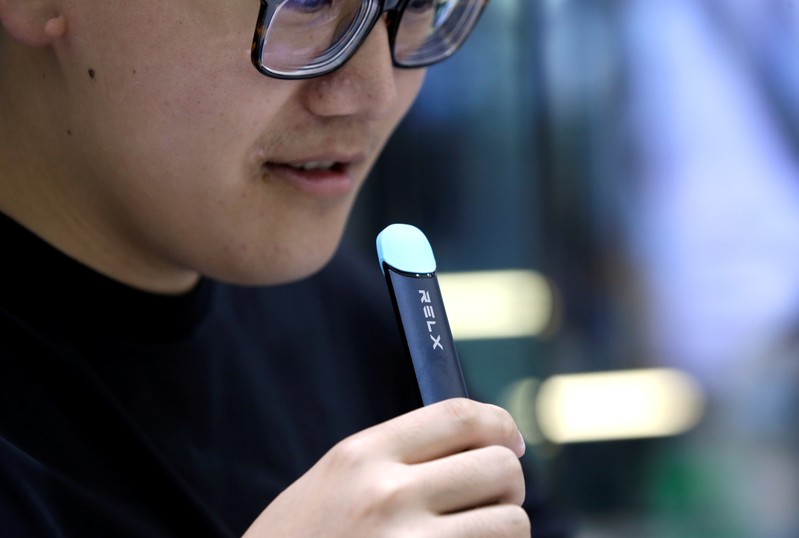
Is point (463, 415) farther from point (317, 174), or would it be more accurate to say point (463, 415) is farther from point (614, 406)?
point (614, 406)

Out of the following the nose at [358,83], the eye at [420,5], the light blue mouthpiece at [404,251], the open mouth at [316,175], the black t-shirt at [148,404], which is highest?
the eye at [420,5]

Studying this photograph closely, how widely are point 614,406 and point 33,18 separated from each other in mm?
2061

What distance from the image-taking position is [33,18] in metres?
0.90

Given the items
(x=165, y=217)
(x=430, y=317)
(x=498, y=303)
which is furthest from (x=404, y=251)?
(x=498, y=303)

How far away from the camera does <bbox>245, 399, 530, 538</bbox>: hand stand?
0.66m

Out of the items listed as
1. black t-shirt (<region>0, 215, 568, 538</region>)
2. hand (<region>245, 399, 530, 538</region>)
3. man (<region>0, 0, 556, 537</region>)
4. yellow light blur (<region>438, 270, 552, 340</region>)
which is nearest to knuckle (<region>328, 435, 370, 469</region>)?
hand (<region>245, 399, 530, 538</region>)

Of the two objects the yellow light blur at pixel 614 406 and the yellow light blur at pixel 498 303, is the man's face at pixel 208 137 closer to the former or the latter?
the yellow light blur at pixel 498 303

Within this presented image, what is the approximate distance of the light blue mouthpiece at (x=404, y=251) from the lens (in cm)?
75

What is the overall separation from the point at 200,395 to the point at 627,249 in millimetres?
1797

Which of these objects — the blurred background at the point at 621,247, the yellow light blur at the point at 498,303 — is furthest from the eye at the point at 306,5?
the yellow light blur at the point at 498,303

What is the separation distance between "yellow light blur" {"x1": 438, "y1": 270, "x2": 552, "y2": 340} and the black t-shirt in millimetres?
1474

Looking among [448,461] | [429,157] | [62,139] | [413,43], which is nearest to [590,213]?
[429,157]

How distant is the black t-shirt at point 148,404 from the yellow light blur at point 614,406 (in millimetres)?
1543

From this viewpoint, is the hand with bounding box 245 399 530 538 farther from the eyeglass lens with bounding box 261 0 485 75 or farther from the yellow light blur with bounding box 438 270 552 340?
the yellow light blur with bounding box 438 270 552 340
